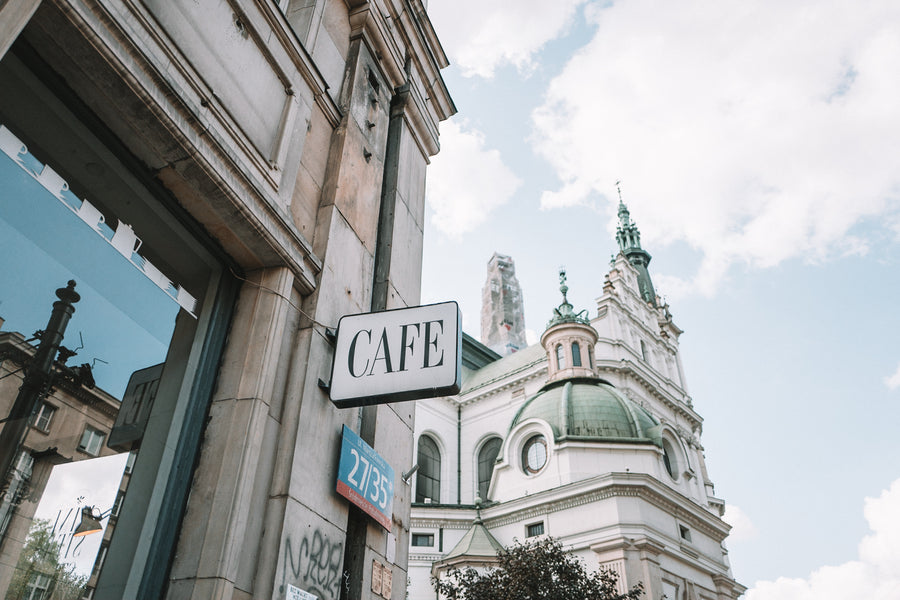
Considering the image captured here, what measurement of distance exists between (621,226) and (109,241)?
5423 centimetres

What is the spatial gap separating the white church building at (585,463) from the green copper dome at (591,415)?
61 millimetres

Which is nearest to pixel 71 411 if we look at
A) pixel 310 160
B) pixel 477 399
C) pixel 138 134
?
pixel 138 134

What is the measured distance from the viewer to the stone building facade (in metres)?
4.14

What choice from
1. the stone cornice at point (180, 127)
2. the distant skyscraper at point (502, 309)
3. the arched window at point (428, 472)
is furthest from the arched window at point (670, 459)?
the distant skyscraper at point (502, 309)

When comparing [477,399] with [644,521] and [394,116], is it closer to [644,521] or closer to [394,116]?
[644,521]

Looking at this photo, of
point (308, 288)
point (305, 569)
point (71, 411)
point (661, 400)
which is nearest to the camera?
point (71, 411)

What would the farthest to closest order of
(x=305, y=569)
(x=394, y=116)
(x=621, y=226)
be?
(x=621, y=226)
(x=394, y=116)
(x=305, y=569)

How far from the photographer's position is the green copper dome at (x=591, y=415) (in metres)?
27.9

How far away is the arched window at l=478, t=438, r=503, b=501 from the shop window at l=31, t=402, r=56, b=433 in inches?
1263

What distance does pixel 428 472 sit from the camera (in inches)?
1398

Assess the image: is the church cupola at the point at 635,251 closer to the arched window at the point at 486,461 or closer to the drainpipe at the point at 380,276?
the arched window at the point at 486,461

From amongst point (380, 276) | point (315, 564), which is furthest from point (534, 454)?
point (315, 564)

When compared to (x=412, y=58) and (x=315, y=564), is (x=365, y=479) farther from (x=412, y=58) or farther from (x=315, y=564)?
(x=412, y=58)

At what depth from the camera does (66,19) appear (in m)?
3.81
